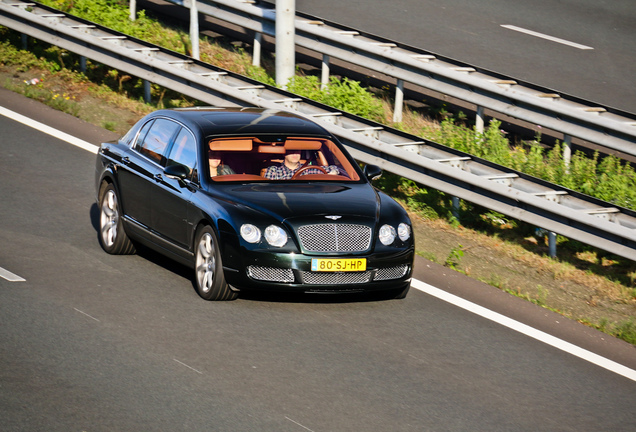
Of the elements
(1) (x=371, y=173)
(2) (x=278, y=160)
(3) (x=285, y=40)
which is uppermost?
(3) (x=285, y=40)

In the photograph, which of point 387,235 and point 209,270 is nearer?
point 387,235

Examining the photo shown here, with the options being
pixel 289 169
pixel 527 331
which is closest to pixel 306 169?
pixel 289 169

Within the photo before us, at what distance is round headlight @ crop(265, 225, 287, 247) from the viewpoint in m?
8.84

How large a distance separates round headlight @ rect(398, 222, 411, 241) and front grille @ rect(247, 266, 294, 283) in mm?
1067

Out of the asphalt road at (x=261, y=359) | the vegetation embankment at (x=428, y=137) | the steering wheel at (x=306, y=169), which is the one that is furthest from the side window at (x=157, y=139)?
the vegetation embankment at (x=428, y=137)

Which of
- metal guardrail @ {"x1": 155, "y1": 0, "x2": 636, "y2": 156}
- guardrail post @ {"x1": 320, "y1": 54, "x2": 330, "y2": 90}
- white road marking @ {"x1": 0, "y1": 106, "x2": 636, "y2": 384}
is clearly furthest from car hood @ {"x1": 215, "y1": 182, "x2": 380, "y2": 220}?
guardrail post @ {"x1": 320, "y1": 54, "x2": 330, "y2": 90}

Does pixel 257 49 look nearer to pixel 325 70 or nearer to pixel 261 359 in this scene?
pixel 325 70

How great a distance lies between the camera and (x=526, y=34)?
20.0 metres

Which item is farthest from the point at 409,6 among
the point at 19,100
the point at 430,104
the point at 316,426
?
the point at 316,426

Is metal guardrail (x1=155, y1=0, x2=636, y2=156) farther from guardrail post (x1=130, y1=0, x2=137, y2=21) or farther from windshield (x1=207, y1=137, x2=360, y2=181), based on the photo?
windshield (x1=207, y1=137, x2=360, y2=181)

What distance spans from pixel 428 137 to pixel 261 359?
689cm

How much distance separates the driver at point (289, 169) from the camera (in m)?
9.91

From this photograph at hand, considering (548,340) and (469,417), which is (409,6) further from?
(469,417)

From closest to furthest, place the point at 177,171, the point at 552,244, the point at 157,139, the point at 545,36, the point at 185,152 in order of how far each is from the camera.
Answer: the point at 177,171, the point at 185,152, the point at 157,139, the point at 552,244, the point at 545,36
